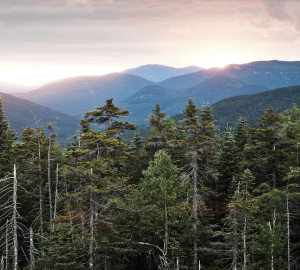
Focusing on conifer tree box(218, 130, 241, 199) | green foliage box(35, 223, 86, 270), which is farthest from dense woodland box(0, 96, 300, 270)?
conifer tree box(218, 130, 241, 199)

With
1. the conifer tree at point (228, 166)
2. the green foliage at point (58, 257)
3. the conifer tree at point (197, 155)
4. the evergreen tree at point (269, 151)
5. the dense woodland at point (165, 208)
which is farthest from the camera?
the conifer tree at point (228, 166)

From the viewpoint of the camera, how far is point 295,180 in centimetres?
2673

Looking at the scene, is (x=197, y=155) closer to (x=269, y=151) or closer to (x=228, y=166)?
(x=269, y=151)

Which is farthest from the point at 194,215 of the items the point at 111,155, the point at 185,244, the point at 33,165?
the point at 33,165

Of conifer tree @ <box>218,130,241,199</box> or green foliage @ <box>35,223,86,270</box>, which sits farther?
conifer tree @ <box>218,130,241,199</box>

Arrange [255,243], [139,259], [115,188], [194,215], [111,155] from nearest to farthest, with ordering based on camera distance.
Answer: [255,243]
[115,188]
[194,215]
[111,155]
[139,259]

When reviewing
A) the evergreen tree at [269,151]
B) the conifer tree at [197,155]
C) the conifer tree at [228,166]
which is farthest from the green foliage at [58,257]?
the conifer tree at [228,166]

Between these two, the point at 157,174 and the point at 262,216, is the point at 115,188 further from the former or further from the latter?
the point at 262,216

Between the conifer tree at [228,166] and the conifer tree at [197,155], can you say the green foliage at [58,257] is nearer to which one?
the conifer tree at [197,155]

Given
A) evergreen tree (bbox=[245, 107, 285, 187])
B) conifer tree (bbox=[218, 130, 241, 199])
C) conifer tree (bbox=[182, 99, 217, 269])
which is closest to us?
conifer tree (bbox=[182, 99, 217, 269])

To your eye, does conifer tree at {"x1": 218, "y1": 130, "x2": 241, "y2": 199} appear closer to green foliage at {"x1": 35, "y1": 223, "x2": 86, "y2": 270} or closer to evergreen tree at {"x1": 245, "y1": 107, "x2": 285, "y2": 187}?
evergreen tree at {"x1": 245, "y1": 107, "x2": 285, "y2": 187}

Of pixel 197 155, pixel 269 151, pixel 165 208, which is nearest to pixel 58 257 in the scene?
pixel 165 208

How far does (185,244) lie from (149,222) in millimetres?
4627

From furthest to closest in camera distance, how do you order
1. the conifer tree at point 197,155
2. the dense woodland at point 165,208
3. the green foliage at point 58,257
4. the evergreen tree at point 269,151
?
1. the evergreen tree at point 269,151
2. the conifer tree at point 197,155
3. the dense woodland at point 165,208
4. the green foliage at point 58,257
